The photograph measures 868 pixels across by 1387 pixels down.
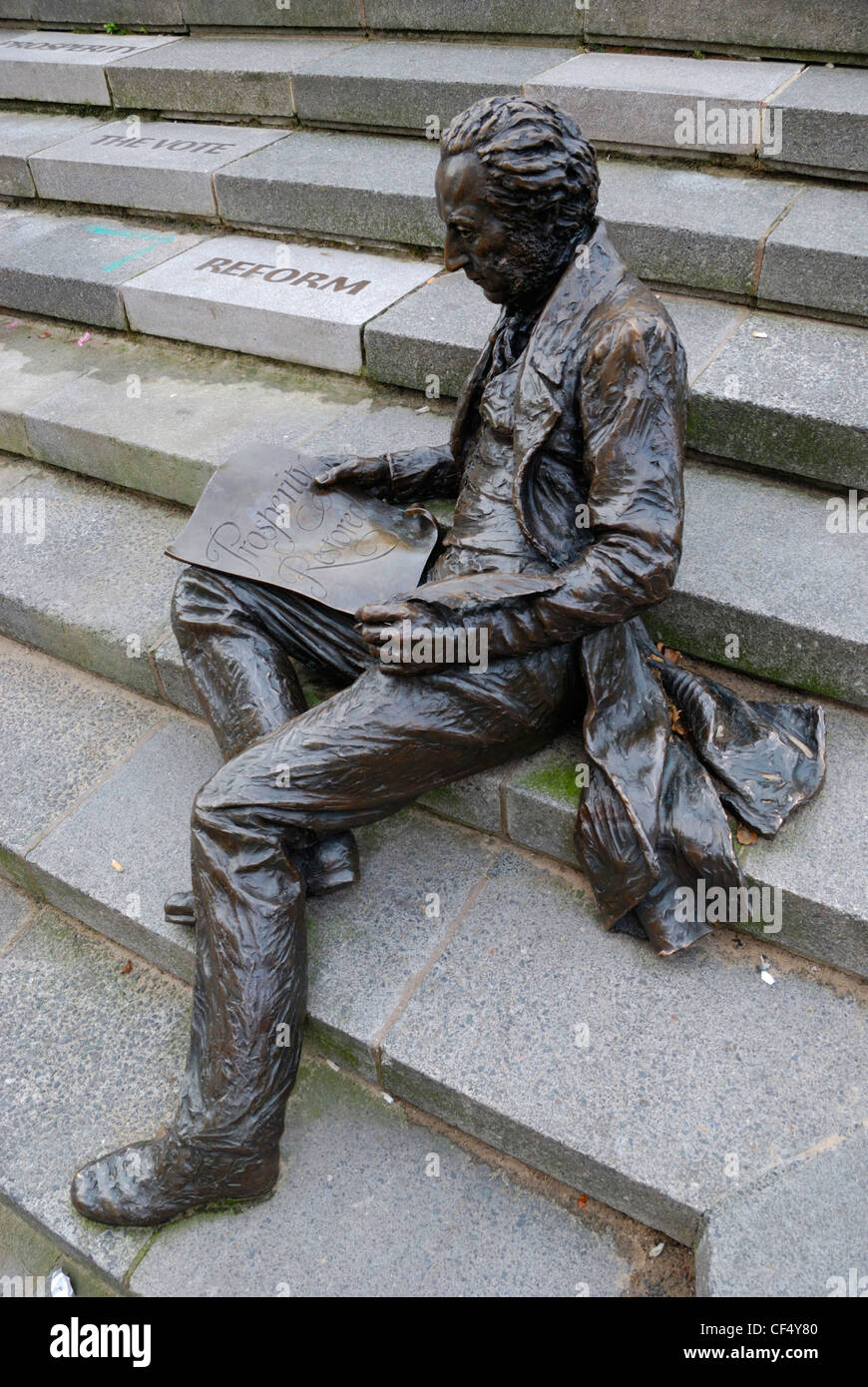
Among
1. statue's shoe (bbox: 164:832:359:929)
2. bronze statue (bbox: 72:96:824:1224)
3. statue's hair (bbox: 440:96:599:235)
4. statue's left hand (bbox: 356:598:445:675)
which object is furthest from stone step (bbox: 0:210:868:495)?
statue's shoe (bbox: 164:832:359:929)

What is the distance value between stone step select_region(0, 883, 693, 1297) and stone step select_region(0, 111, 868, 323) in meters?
3.28

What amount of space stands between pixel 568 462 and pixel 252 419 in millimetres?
2097

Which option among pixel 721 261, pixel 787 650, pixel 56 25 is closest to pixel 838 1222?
pixel 787 650

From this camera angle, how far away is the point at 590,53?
17.0ft

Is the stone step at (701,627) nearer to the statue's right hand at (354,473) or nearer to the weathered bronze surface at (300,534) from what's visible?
the weathered bronze surface at (300,534)

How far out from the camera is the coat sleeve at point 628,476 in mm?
2412

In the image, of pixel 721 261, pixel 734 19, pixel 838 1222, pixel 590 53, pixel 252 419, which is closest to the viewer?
pixel 838 1222

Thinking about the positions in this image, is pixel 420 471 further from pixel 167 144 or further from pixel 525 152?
pixel 167 144

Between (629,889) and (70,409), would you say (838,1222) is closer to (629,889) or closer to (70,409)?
(629,889)

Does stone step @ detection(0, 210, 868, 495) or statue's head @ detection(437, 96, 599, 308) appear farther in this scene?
stone step @ detection(0, 210, 868, 495)

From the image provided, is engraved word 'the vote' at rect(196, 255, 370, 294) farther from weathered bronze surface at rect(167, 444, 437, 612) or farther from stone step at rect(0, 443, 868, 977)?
weathered bronze surface at rect(167, 444, 437, 612)

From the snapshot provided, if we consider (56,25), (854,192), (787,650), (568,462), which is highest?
(56,25)

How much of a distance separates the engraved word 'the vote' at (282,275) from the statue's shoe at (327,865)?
273 centimetres

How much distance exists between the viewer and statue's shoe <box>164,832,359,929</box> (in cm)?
299
